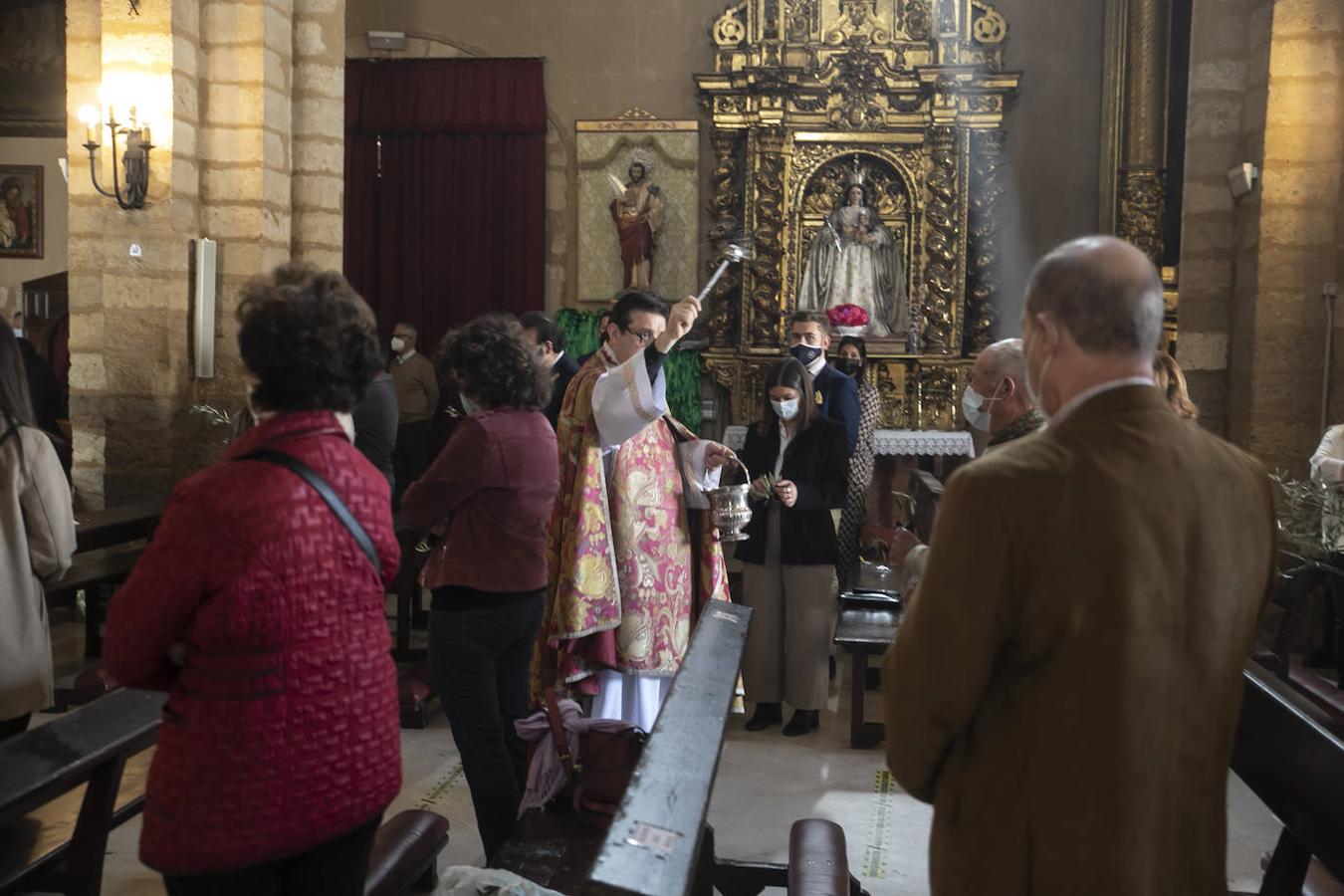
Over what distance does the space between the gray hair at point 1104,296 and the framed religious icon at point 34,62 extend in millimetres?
12037

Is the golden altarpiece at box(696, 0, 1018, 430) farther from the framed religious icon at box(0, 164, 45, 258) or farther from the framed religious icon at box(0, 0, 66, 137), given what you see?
the framed religious icon at box(0, 164, 45, 258)

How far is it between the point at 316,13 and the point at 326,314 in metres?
6.91

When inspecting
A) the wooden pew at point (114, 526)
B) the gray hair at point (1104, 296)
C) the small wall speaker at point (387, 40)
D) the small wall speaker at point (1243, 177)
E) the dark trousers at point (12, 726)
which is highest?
the small wall speaker at point (387, 40)

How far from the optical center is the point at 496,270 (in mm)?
11797

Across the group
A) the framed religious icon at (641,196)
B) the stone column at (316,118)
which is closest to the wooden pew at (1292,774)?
the stone column at (316,118)

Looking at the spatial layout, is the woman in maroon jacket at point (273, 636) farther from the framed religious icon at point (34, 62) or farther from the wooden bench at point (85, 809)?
the framed religious icon at point (34, 62)

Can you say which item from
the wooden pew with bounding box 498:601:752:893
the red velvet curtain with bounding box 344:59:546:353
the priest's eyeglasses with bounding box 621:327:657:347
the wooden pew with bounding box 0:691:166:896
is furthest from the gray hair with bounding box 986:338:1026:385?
the red velvet curtain with bounding box 344:59:546:353

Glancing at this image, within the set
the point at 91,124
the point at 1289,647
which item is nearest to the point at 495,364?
the point at 1289,647

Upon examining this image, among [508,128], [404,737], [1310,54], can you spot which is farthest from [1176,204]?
[404,737]

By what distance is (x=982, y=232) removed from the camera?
11.3 m

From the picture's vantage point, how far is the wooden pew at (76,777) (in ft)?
9.33

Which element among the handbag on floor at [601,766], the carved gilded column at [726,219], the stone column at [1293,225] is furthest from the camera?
the carved gilded column at [726,219]

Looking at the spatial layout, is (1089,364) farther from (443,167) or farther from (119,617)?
(443,167)

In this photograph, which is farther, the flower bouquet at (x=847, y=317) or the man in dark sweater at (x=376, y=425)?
the flower bouquet at (x=847, y=317)
